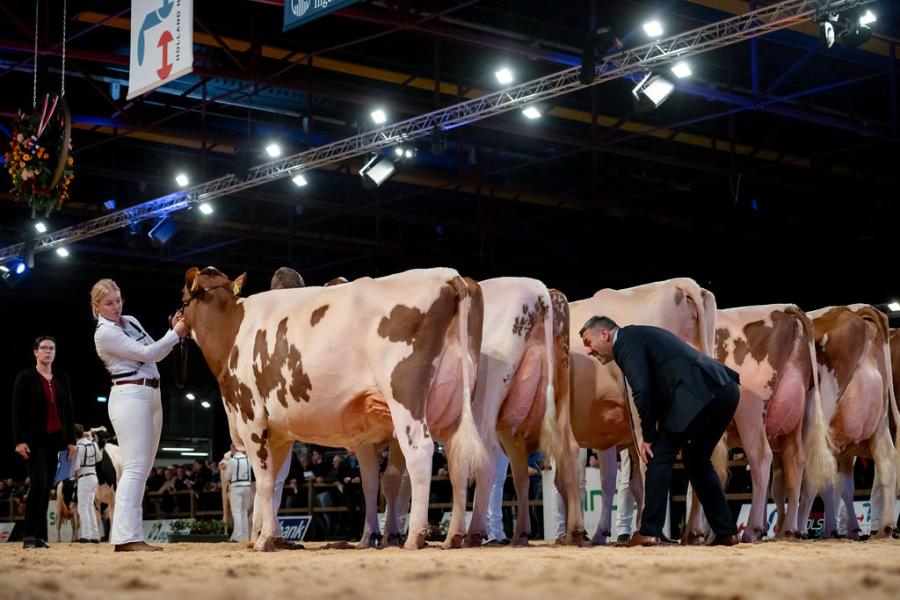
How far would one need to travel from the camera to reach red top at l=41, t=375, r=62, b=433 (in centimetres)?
985

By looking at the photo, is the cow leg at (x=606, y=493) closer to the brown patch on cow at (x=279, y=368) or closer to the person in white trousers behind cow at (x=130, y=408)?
the brown patch on cow at (x=279, y=368)

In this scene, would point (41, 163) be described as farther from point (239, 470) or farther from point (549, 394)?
point (549, 394)

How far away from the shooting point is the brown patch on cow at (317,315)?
809 centimetres

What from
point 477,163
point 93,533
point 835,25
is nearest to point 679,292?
point 835,25

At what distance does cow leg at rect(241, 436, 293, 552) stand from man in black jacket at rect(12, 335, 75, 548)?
7.27 ft

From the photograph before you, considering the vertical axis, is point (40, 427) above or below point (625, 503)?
above

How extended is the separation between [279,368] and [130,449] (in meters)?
1.26

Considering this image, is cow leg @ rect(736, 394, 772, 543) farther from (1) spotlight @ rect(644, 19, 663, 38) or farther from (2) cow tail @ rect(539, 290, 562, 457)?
(1) spotlight @ rect(644, 19, 663, 38)

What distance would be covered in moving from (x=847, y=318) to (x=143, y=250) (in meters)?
18.4

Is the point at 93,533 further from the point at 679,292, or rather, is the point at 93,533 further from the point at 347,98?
the point at 679,292

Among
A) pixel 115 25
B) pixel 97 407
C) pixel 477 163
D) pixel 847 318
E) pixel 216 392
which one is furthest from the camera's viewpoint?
pixel 216 392

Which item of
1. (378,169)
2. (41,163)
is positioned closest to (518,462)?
(41,163)

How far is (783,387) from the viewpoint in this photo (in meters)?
9.61

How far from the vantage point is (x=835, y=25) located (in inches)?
486
